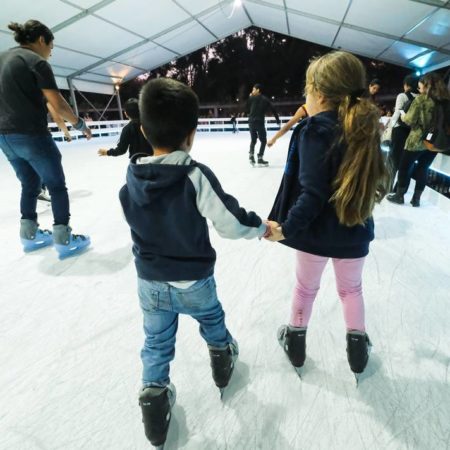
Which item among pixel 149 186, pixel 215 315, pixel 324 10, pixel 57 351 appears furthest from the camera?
pixel 324 10

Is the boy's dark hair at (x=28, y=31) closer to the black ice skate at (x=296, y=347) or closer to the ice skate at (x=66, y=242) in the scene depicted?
the ice skate at (x=66, y=242)

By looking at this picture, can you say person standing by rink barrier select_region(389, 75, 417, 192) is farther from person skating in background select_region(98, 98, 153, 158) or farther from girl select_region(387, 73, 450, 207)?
person skating in background select_region(98, 98, 153, 158)

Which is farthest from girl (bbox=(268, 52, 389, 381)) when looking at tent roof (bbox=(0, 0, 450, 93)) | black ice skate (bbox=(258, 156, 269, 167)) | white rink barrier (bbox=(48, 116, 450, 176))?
white rink barrier (bbox=(48, 116, 450, 176))

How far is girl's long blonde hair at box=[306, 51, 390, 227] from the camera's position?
0.89 meters

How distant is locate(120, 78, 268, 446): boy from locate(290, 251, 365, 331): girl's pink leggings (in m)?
0.32

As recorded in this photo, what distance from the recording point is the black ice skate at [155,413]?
3.13 ft

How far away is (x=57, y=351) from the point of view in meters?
1.35

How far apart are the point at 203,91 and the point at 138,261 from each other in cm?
1919

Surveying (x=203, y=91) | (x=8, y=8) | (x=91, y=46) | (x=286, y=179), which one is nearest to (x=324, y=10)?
(x=91, y=46)

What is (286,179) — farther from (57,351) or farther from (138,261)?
(57,351)

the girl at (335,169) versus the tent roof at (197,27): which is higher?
the tent roof at (197,27)

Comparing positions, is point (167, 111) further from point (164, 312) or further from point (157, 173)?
point (164, 312)

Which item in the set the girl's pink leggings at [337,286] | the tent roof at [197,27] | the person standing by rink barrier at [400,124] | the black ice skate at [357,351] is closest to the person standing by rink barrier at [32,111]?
the girl's pink leggings at [337,286]

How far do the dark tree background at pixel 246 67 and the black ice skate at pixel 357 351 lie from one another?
15.5 meters
